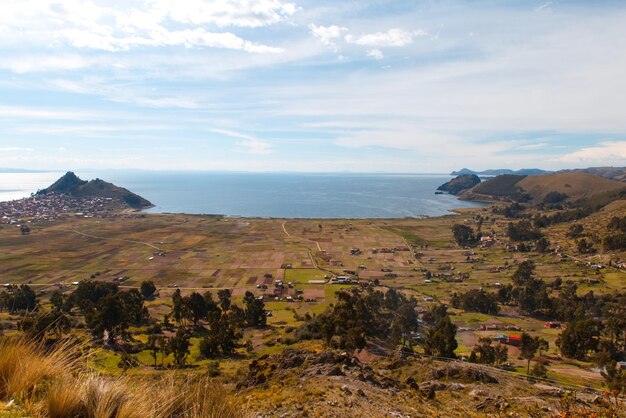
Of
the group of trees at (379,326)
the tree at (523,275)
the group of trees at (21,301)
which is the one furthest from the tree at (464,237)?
the group of trees at (21,301)

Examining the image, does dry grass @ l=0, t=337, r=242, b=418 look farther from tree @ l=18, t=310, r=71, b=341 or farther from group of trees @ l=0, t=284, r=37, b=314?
group of trees @ l=0, t=284, r=37, b=314

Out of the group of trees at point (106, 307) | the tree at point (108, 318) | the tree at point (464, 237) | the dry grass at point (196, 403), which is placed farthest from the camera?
the tree at point (464, 237)

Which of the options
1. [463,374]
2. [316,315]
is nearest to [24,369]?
[463,374]

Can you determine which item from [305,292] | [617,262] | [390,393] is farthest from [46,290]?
[617,262]

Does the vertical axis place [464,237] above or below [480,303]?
above

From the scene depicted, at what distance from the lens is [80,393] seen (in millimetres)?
4953

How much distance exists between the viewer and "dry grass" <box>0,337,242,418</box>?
490cm

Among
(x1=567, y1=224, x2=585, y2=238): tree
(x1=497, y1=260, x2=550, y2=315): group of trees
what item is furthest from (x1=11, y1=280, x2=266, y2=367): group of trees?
(x1=567, y1=224, x2=585, y2=238): tree

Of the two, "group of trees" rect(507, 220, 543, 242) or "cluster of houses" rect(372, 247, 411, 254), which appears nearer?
"cluster of houses" rect(372, 247, 411, 254)

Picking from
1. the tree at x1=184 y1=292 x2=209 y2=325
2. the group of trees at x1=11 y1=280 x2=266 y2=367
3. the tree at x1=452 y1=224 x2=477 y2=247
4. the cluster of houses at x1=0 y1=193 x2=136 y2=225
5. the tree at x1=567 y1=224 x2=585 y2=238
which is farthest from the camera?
the cluster of houses at x1=0 y1=193 x2=136 y2=225

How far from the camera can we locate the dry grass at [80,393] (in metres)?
4.90

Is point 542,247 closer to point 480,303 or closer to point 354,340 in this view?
point 480,303

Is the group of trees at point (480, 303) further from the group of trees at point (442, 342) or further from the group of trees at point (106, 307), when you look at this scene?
the group of trees at point (106, 307)

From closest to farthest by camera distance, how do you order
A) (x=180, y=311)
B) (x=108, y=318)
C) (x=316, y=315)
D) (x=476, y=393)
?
(x=476, y=393), (x=108, y=318), (x=180, y=311), (x=316, y=315)
